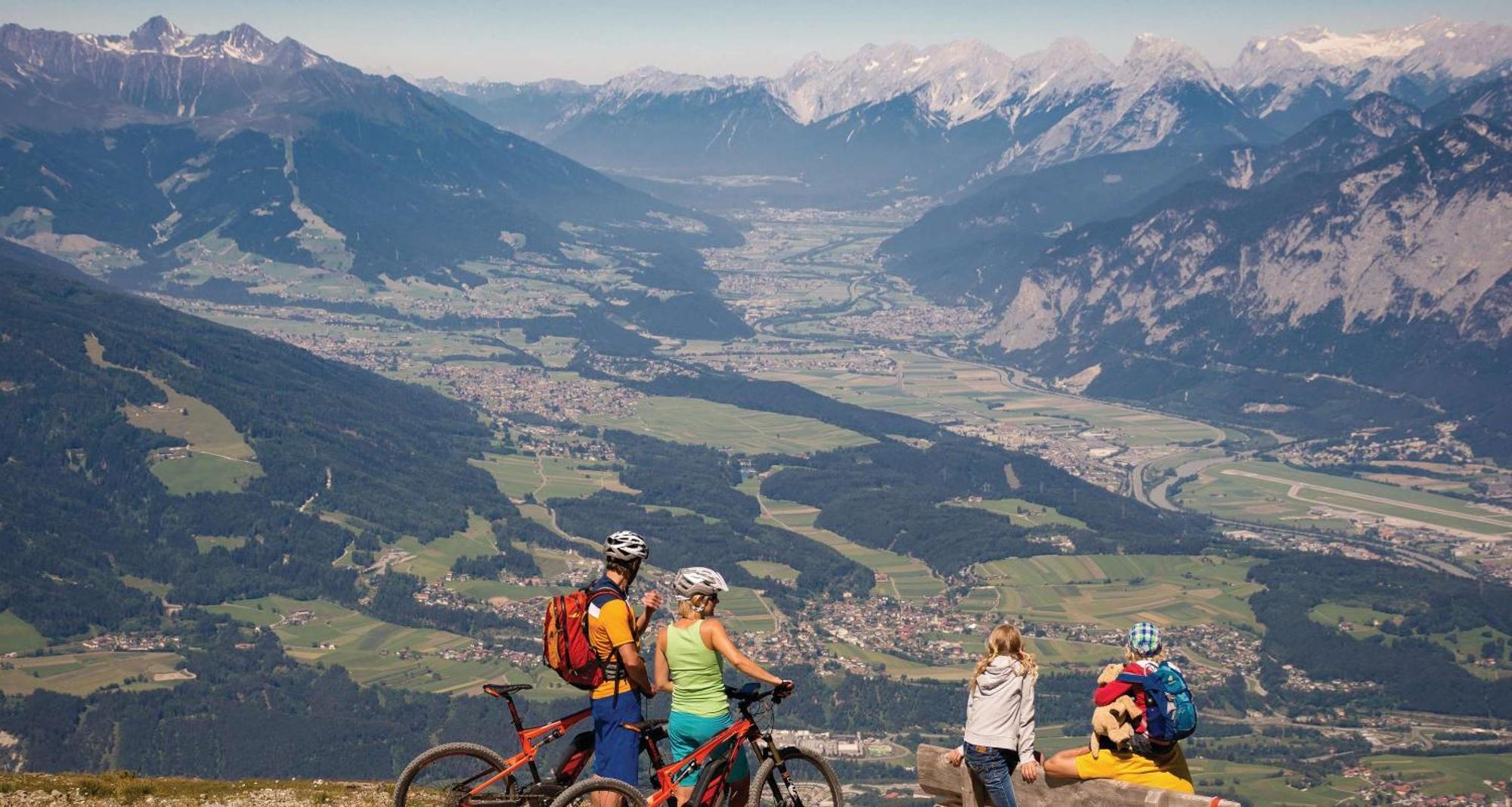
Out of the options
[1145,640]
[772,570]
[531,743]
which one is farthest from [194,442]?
[1145,640]

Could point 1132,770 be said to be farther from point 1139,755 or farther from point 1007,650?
point 1007,650

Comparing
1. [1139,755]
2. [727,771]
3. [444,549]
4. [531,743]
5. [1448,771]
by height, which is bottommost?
[444,549]

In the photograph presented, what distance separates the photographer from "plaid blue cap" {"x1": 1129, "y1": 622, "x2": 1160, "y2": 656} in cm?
1722

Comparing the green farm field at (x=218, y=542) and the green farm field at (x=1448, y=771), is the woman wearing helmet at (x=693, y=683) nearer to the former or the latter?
the green farm field at (x=1448, y=771)

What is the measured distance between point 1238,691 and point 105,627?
92.4 metres

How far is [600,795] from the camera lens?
17.6 meters

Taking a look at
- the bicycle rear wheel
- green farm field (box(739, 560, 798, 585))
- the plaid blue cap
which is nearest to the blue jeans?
the plaid blue cap

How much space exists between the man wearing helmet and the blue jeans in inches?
166

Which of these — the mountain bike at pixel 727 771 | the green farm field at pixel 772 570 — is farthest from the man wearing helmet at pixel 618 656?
the green farm field at pixel 772 570

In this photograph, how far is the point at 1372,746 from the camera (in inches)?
3964

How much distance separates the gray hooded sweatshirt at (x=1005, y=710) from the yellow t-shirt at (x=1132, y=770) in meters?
0.83

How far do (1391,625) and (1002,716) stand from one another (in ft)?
407

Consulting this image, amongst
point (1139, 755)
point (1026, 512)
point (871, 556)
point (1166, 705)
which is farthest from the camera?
point (1026, 512)

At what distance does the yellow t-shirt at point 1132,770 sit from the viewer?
56.5 feet
